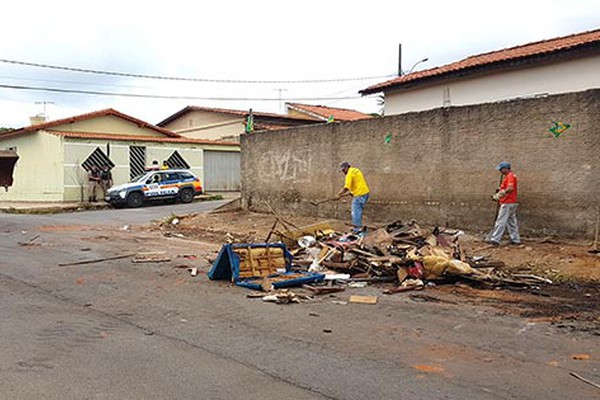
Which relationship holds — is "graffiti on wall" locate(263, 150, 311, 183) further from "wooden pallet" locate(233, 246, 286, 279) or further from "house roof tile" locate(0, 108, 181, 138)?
"house roof tile" locate(0, 108, 181, 138)

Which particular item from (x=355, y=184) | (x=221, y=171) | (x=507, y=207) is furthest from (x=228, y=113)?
(x=507, y=207)

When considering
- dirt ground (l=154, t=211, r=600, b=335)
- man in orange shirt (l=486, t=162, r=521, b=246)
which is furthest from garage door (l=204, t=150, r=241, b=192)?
man in orange shirt (l=486, t=162, r=521, b=246)

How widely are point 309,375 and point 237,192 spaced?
27779mm

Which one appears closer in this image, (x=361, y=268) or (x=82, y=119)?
(x=361, y=268)

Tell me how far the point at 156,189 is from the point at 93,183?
13.1ft

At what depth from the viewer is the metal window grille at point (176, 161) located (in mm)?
30109

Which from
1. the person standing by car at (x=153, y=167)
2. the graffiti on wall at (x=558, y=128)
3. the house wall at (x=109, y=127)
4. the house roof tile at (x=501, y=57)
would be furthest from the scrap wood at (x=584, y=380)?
the house wall at (x=109, y=127)

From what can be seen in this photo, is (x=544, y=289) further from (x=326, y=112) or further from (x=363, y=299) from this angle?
(x=326, y=112)

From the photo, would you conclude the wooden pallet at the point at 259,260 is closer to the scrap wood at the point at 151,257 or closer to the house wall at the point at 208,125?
the scrap wood at the point at 151,257

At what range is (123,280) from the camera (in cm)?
866

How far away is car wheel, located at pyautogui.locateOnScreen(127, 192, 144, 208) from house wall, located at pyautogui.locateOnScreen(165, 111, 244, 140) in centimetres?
1145

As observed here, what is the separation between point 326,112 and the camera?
37156mm

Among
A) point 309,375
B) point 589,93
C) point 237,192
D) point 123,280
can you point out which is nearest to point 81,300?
point 123,280

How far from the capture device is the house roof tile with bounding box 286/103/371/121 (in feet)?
120
